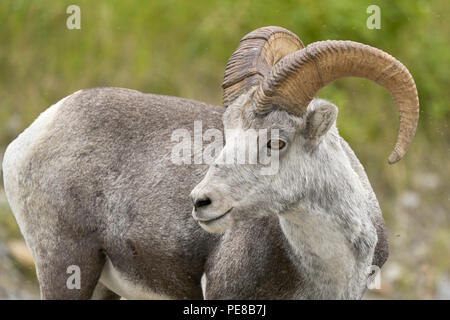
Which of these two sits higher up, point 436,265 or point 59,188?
point 59,188

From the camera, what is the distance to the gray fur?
6.13 metres

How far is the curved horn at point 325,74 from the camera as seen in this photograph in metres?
5.93

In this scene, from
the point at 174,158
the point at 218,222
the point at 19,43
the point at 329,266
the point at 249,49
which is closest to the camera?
the point at 218,222

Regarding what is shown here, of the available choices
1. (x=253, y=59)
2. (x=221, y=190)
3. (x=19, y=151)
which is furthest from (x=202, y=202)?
(x=19, y=151)

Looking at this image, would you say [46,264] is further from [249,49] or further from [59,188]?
[249,49]

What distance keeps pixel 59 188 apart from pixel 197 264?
1.42 m

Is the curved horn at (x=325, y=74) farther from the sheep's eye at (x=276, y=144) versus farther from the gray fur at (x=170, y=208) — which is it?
the sheep's eye at (x=276, y=144)

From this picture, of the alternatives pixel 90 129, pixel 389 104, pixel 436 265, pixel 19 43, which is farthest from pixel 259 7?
pixel 90 129

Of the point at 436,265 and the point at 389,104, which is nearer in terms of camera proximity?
the point at 436,265

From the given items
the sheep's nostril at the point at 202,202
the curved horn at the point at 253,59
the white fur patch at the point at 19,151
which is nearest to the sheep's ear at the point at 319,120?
the curved horn at the point at 253,59

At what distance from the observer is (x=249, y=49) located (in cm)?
671

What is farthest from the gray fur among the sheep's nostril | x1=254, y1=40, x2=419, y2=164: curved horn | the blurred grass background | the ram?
the blurred grass background

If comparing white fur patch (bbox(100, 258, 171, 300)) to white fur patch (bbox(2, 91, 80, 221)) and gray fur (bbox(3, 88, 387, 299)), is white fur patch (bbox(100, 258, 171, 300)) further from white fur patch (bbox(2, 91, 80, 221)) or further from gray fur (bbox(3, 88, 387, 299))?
white fur patch (bbox(2, 91, 80, 221))

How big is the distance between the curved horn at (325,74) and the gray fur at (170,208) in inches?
5.1
